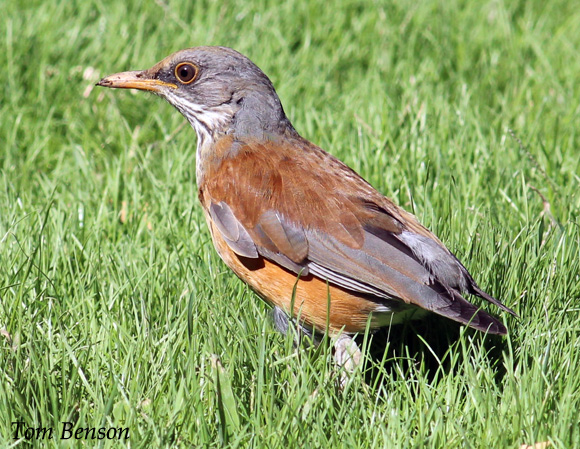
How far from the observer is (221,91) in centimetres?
477

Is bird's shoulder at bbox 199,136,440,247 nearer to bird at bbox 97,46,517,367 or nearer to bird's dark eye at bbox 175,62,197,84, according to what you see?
bird at bbox 97,46,517,367

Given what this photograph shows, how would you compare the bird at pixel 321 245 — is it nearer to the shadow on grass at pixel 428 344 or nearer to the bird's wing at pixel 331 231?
the bird's wing at pixel 331 231

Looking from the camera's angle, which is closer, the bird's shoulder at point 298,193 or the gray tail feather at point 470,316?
the gray tail feather at point 470,316

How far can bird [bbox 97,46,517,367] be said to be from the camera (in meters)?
3.96

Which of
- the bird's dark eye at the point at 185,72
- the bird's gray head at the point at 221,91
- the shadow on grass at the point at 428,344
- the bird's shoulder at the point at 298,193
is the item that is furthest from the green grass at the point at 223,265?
the bird's dark eye at the point at 185,72

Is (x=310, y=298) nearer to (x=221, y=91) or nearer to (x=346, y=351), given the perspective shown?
(x=346, y=351)

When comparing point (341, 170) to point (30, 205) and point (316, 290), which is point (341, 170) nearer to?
point (316, 290)

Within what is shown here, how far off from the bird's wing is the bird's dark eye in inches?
24.4

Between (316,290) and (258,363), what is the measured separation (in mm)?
574

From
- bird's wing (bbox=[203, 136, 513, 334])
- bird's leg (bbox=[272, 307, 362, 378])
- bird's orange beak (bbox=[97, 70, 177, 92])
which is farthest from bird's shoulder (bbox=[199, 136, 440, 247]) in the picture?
bird's orange beak (bbox=[97, 70, 177, 92])

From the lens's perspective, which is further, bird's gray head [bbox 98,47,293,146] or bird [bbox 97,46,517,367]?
bird's gray head [bbox 98,47,293,146]

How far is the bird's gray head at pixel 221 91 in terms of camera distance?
15.5ft

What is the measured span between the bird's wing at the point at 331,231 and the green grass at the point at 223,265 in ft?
1.08

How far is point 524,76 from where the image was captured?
7320 millimetres
